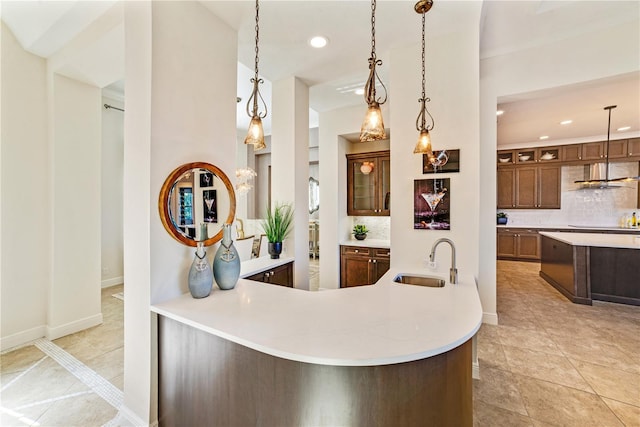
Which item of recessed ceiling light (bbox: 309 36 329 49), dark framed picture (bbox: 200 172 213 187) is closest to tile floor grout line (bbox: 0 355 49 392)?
dark framed picture (bbox: 200 172 213 187)

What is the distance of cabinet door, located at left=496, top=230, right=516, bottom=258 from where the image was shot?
22.2ft

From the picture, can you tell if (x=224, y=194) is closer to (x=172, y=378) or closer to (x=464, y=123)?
(x=172, y=378)

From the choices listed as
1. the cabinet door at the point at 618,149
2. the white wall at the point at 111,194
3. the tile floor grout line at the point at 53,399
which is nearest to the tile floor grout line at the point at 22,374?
the tile floor grout line at the point at 53,399

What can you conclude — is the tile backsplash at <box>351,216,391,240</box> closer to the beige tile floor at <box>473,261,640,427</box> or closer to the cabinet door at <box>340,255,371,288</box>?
the cabinet door at <box>340,255,371,288</box>

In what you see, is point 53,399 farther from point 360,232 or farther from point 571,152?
point 571,152

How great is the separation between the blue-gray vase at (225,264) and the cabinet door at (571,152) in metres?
8.04

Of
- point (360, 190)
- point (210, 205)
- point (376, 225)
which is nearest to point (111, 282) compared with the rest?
point (210, 205)

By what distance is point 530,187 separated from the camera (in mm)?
6812

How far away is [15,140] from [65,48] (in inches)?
40.9

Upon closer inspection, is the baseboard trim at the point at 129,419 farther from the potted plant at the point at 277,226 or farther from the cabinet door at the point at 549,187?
the cabinet door at the point at 549,187

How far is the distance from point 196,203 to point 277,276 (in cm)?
133

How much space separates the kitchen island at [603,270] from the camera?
3693mm

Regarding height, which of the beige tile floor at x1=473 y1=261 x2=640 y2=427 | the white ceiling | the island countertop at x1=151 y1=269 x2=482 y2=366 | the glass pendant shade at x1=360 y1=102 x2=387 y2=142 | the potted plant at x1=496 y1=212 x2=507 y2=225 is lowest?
the beige tile floor at x1=473 y1=261 x2=640 y2=427

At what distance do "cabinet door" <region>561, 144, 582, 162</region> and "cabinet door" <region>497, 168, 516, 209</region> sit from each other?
3.40ft
